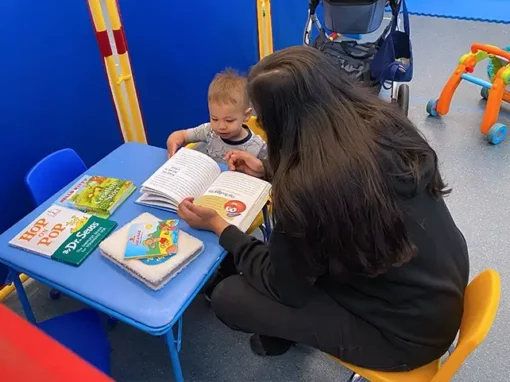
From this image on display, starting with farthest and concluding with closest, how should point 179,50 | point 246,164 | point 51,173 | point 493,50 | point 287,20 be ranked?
1. point 287,20
2. point 493,50
3. point 179,50
4. point 51,173
5. point 246,164

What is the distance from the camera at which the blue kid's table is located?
3.30 ft

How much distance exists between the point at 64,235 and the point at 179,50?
1.12 m

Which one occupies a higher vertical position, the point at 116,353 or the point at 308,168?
the point at 308,168

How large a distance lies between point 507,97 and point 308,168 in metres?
2.17

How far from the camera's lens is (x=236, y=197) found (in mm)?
1282

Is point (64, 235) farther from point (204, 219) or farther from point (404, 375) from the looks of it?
point (404, 375)

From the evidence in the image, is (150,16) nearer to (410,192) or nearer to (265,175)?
(265,175)

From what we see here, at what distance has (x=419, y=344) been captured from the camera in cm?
104

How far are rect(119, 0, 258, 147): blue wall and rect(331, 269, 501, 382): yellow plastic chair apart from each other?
4.49 ft

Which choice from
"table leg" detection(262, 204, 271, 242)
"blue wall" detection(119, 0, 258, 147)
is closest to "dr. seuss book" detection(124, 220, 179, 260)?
"table leg" detection(262, 204, 271, 242)

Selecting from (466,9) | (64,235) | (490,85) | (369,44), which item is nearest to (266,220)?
(64,235)

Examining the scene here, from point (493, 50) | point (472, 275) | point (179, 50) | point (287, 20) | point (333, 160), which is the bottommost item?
point (472, 275)

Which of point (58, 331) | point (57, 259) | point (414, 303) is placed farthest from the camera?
point (58, 331)

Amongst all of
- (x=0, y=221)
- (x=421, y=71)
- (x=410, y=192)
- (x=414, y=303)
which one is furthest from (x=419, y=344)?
(x=421, y=71)
